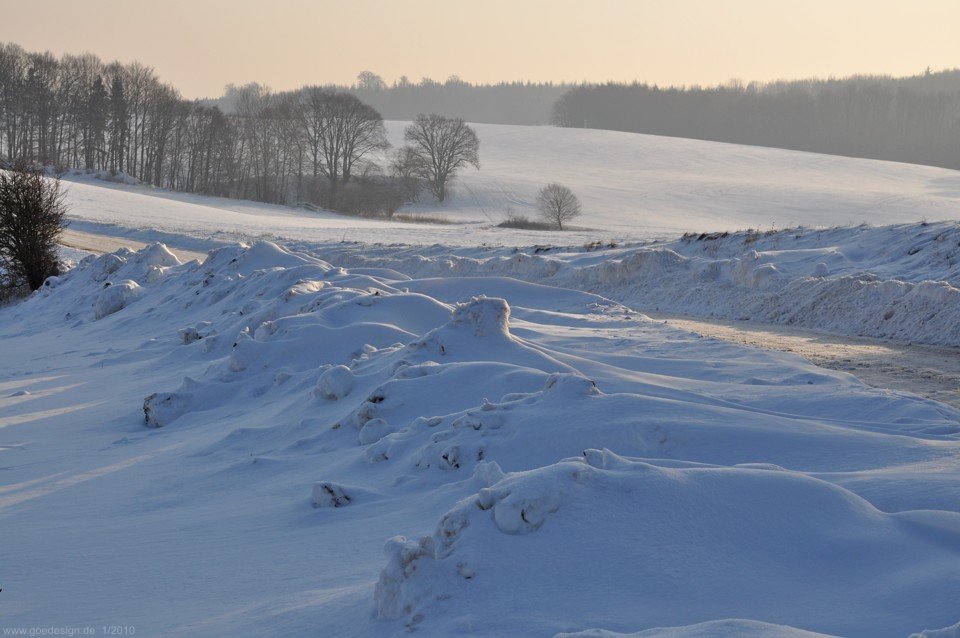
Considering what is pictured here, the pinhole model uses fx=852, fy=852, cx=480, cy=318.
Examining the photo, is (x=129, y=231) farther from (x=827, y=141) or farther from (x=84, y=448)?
(x=827, y=141)

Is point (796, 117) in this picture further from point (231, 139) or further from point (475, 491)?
point (475, 491)

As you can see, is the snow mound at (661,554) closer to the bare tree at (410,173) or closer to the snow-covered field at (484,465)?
the snow-covered field at (484,465)

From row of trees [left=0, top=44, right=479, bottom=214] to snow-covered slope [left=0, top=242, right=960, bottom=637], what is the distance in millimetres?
60448

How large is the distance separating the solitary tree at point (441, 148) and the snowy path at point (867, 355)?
6069 cm

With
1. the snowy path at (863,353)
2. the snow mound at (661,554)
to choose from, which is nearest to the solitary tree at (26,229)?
the snowy path at (863,353)

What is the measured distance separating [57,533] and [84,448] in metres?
2.55

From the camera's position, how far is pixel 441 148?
239ft

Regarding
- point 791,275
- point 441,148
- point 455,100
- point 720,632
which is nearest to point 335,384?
point 720,632

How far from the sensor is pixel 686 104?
120m

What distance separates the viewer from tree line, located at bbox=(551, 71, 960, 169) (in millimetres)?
104125

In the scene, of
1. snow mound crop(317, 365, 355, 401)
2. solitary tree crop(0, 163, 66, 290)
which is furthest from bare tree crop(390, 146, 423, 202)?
snow mound crop(317, 365, 355, 401)

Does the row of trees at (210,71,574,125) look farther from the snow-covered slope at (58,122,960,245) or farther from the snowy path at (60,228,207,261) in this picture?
the snowy path at (60,228,207,261)

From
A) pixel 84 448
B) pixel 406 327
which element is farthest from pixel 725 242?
pixel 84 448

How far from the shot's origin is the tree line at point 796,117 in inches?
4099
